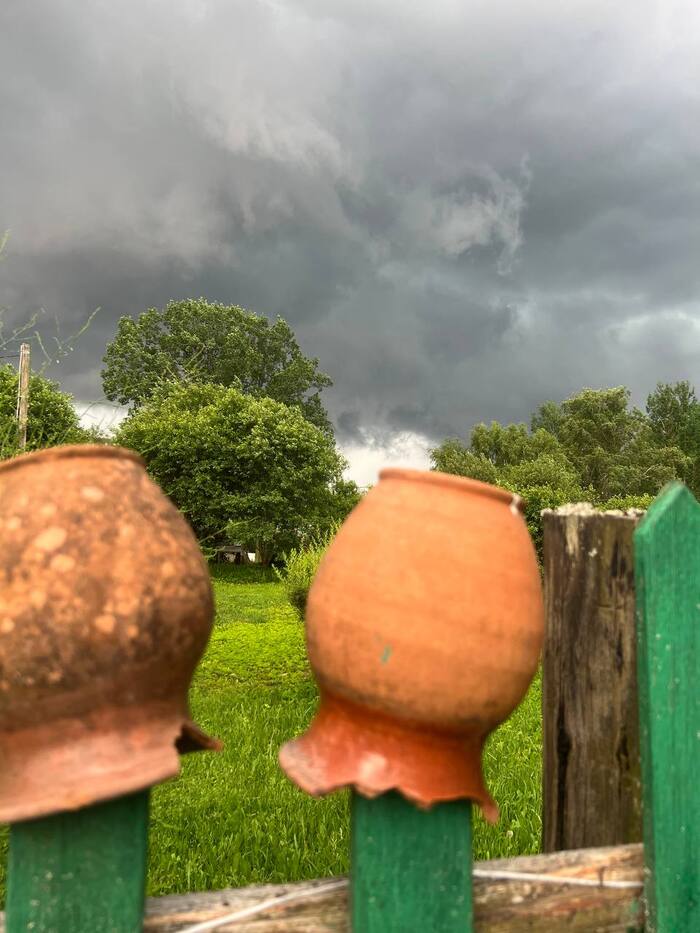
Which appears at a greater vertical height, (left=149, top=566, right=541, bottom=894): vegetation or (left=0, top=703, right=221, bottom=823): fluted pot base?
(left=0, top=703, right=221, bottom=823): fluted pot base

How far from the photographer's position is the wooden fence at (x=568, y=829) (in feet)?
3.57

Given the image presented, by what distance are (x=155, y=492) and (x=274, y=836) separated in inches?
116

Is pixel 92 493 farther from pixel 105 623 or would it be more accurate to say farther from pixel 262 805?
pixel 262 805

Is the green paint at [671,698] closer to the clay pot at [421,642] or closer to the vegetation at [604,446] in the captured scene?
the clay pot at [421,642]

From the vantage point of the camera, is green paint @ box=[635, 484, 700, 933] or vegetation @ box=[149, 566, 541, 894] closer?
green paint @ box=[635, 484, 700, 933]

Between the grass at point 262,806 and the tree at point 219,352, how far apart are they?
80.4 feet

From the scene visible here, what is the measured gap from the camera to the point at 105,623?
1022mm

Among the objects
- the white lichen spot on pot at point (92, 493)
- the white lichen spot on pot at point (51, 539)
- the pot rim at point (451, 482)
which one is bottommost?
the white lichen spot on pot at point (51, 539)

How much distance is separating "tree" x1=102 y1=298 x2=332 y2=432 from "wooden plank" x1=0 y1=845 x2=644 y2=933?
1148 inches

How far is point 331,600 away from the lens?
3.70ft

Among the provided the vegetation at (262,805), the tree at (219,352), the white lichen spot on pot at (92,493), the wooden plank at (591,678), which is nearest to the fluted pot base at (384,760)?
the white lichen spot on pot at (92,493)

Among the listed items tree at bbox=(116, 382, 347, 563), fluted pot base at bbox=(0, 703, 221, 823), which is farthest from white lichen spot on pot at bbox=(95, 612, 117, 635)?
tree at bbox=(116, 382, 347, 563)

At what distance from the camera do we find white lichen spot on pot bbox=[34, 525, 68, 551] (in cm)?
104

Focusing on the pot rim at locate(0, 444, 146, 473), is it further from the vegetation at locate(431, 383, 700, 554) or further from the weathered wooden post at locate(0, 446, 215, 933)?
the vegetation at locate(431, 383, 700, 554)
